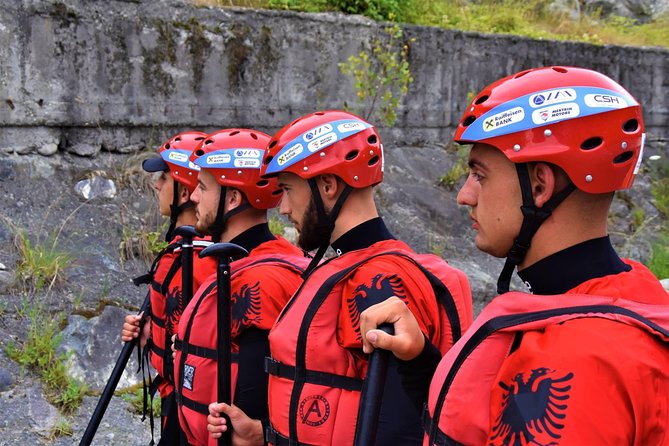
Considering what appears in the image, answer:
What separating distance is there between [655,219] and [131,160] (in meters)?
Answer: 7.96

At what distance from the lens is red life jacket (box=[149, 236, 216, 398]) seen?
12.9 ft

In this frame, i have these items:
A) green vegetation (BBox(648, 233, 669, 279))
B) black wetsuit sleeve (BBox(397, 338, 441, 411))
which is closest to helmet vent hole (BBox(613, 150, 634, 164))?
black wetsuit sleeve (BBox(397, 338, 441, 411))

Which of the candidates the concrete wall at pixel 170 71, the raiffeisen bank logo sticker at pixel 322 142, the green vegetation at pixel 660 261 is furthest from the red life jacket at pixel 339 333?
the green vegetation at pixel 660 261

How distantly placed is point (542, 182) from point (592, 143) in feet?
0.45

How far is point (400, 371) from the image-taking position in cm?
212

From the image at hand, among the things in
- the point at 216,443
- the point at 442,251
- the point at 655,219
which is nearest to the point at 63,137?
the point at 442,251

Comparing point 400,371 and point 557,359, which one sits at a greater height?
point 557,359

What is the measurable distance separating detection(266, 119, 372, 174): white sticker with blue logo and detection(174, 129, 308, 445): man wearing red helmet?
0.48 metres

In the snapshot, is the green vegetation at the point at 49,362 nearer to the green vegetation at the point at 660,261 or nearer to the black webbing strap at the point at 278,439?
the black webbing strap at the point at 278,439

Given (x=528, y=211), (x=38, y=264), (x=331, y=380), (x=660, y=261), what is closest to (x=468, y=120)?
(x=528, y=211)

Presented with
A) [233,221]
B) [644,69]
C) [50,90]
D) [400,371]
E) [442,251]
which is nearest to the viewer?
[400,371]

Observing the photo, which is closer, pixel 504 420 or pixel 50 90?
pixel 504 420

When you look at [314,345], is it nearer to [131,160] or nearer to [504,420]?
[504,420]

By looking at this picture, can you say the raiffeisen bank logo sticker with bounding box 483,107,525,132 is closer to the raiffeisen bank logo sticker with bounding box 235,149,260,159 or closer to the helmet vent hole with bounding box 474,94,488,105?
the helmet vent hole with bounding box 474,94,488,105
